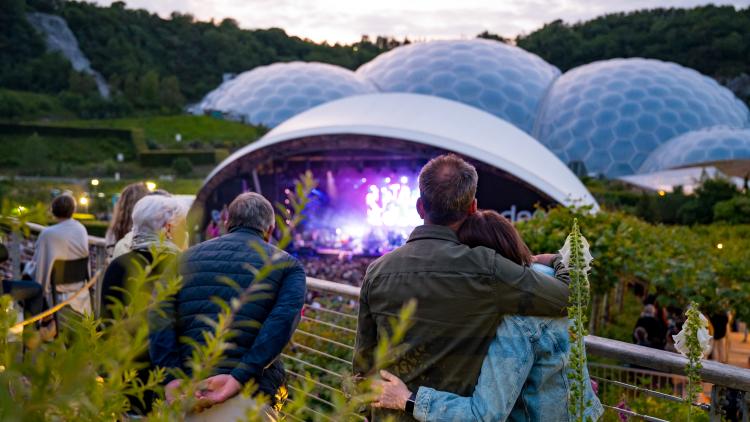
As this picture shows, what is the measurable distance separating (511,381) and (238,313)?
1010 millimetres

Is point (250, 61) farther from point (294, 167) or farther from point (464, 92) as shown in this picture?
point (294, 167)

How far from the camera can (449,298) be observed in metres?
1.67

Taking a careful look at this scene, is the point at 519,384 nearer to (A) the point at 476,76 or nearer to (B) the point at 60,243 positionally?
(B) the point at 60,243

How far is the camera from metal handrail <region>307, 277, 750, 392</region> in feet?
5.81

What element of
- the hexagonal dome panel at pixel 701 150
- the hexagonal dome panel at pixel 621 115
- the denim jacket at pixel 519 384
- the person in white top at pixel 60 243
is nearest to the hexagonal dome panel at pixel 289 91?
the hexagonal dome panel at pixel 621 115

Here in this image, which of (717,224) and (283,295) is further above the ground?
(283,295)

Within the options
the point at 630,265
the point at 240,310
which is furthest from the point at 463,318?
the point at 630,265

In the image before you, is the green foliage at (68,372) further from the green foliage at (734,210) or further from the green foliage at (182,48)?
the green foliage at (182,48)

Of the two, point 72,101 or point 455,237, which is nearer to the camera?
point 455,237

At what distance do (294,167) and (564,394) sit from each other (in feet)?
41.1

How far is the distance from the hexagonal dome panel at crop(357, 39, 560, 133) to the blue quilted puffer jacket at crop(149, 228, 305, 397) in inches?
990

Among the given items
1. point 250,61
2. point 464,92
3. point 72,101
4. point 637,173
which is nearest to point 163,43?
point 250,61

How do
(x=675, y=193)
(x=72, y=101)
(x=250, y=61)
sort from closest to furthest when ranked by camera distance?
(x=675, y=193) → (x=72, y=101) → (x=250, y=61)

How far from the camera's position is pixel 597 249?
608cm
